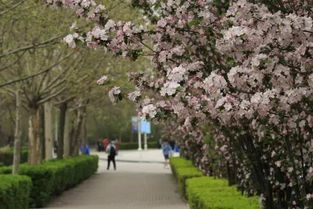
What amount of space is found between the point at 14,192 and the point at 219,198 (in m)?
4.89

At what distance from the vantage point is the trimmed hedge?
452 inches

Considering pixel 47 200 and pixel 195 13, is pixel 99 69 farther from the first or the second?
pixel 195 13

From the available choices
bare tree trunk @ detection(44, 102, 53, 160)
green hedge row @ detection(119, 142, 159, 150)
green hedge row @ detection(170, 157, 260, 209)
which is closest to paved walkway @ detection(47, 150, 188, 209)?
bare tree trunk @ detection(44, 102, 53, 160)

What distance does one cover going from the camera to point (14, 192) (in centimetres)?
1238

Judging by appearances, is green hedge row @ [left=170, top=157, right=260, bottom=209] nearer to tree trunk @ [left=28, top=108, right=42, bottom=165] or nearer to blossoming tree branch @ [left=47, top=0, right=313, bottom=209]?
blossoming tree branch @ [left=47, top=0, right=313, bottom=209]

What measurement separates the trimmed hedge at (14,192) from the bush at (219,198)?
3434 mm

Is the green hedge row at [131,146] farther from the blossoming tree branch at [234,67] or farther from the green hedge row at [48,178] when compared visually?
the blossoming tree branch at [234,67]

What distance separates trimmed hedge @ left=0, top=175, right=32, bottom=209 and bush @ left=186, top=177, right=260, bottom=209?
3434mm

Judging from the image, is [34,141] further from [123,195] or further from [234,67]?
[234,67]

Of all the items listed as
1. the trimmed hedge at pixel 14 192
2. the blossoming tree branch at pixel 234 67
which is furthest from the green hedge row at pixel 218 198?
the trimmed hedge at pixel 14 192

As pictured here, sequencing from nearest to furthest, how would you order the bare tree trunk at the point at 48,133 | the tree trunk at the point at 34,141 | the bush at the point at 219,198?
the bush at the point at 219,198 < the tree trunk at the point at 34,141 < the bare tree trunk at the point at 48,133

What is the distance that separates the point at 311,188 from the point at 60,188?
1279cm

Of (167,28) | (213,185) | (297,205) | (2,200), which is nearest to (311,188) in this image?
(297,205)

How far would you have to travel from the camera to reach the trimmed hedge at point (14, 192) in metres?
11.5
